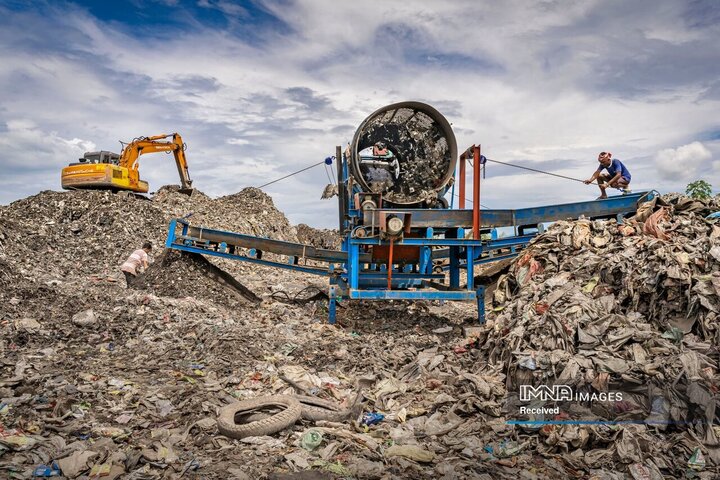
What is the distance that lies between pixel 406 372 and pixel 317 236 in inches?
769

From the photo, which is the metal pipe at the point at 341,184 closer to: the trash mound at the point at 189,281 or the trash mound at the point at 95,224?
the trash mound at the point at 189,281

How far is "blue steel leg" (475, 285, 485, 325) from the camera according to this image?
340 inches

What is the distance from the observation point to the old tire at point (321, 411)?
5.10 m

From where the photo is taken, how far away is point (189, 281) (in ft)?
34.3

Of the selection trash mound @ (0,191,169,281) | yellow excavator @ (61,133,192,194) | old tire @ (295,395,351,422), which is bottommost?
old tire @ (295,395,351,422)

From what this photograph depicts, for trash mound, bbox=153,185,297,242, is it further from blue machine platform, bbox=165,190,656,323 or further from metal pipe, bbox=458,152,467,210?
metal pipe, bbox=458,152,467,210

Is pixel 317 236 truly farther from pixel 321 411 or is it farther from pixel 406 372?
pixel 321 411

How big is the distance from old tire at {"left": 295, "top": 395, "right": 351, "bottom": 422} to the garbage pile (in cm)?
160

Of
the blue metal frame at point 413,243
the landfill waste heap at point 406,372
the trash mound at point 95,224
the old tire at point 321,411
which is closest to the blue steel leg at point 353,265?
the blue metal frame at point 413,243

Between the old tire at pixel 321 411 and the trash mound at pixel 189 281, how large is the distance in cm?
518

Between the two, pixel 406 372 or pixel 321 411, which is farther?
Answer: pixel 406 372

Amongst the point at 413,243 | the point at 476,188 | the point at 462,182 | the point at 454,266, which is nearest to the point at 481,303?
the point at 454,266

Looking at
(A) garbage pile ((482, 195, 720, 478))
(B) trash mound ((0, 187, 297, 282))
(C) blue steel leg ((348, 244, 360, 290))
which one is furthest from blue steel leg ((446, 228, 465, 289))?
(B) trash mound ((0, 187, 297, 282))

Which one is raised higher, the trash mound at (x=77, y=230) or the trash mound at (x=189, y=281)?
the trash mound at (x=77, y=230)
